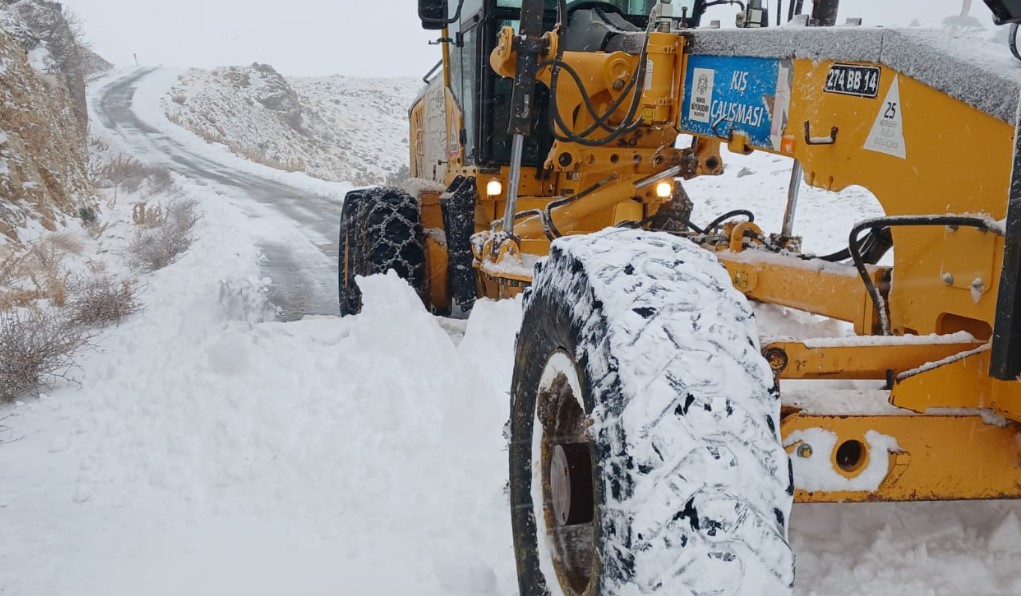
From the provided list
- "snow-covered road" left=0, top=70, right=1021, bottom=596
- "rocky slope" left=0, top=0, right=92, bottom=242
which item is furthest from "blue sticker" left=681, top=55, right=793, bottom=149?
"rocky slope" left=0, top=0, right=92, bottom=242

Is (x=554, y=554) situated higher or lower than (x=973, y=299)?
lower

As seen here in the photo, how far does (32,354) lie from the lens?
4785mm

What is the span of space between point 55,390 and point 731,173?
1331 cm

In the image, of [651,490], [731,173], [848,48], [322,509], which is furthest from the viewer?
[731,173]

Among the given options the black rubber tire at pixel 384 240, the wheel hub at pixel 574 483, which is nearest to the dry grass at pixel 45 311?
the black rubber tire at pixel 384 240

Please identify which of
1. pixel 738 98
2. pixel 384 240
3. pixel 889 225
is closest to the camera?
pixel 889 225

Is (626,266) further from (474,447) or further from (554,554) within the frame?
(474,447)

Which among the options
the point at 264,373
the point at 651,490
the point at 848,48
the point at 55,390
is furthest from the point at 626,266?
the point at 55,390

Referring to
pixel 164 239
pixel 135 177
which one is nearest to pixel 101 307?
pixel 164 239

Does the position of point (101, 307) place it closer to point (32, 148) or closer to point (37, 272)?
point (37, 272)

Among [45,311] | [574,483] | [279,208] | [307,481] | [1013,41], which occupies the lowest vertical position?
[279,208]

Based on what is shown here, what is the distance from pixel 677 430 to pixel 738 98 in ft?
6.69

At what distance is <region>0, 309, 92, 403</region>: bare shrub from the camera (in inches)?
183

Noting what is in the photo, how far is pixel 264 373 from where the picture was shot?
4.79m
